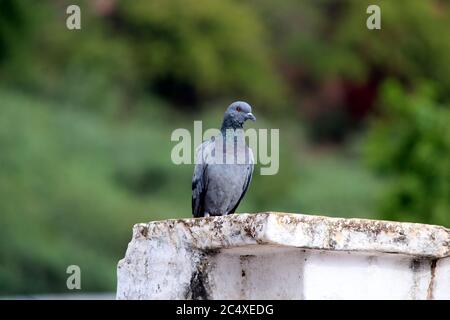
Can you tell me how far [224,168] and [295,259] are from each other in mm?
3412

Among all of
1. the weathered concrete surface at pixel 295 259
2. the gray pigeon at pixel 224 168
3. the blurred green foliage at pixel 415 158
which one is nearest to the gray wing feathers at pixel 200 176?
the gray pigeon at pixel 224 168

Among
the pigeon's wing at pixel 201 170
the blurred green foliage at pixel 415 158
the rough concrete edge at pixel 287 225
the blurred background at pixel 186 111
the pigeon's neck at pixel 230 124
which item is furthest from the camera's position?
the blurred background at pixel 186 111

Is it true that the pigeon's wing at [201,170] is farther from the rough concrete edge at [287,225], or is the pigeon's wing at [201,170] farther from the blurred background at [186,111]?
the blurred background at [186,111]

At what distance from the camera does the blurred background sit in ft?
91.8

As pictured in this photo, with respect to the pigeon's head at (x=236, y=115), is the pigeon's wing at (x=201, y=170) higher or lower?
lower

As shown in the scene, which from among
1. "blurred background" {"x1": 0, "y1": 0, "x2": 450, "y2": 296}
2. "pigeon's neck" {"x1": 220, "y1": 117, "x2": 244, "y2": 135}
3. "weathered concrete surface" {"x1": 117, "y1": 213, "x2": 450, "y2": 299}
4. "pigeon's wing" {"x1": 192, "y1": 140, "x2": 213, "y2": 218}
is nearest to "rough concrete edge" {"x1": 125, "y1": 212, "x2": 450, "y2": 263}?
"weathered concrete surface" {"x1": 117, "y1": 213, "x2": 450, "y2": 299}

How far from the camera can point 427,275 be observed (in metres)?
7.23

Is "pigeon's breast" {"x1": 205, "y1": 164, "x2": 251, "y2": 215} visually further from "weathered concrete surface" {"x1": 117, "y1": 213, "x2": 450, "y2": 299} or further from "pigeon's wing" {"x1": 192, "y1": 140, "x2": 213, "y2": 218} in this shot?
"weathered concrete surface" {"x1": 117, "y1": 213, "x2": 450, "y2": 299}

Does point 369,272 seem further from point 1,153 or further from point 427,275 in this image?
point 1,153

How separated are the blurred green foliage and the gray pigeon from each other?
13798 mm

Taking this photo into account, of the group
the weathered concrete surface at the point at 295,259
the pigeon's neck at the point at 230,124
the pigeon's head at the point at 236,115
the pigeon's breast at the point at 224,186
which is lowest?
the weathered concrete surface at the point at 295,259

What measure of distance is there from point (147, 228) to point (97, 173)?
80.2 ft

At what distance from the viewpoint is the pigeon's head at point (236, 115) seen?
1042 cm

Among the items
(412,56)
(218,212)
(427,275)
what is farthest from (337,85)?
(427,275)
